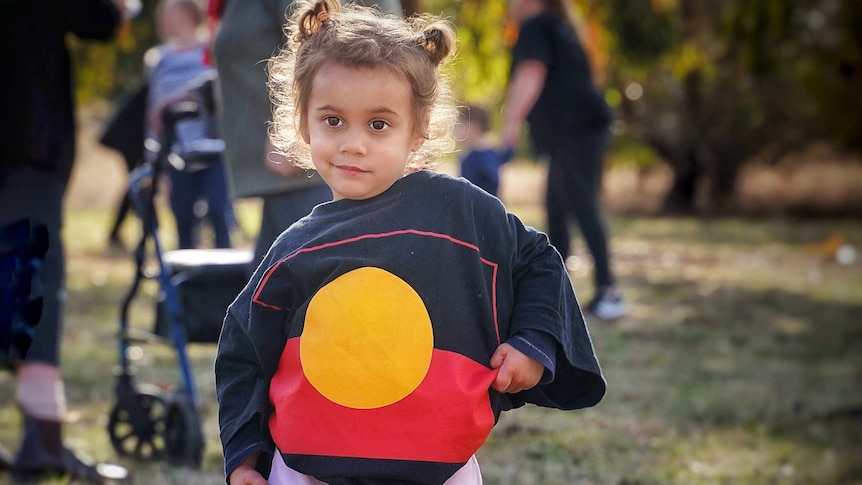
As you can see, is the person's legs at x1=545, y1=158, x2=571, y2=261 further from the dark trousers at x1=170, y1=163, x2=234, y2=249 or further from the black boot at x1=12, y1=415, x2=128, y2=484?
the black boot at x1=12, y1=415, x2=128, y2=484

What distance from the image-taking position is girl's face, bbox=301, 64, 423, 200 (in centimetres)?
209

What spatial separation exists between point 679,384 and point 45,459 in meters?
3.10

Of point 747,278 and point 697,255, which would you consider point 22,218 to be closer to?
point 747,278

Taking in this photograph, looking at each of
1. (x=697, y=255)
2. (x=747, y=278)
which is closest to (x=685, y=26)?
(x=697, y=255)

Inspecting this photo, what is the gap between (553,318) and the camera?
215 cm

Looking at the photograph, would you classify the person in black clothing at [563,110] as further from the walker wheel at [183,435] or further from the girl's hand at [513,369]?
the girl's hand at [513,369]

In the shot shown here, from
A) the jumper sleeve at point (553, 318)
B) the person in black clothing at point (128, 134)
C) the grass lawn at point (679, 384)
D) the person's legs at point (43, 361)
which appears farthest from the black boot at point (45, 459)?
the jumper sleeve at point (553, 318)

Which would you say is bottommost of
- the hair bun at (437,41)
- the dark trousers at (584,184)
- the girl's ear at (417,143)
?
the dark trousers at (584,184)

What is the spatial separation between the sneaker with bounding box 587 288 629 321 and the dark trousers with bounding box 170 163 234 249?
91.3 inches

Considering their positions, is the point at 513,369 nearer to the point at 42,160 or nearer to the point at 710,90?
the point at 42,160

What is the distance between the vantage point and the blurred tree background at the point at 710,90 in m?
14.1

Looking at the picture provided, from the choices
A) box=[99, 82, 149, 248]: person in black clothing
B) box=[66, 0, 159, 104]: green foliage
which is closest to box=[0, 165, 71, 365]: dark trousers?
box=[99, 82, 149, 248]: person in black clothing

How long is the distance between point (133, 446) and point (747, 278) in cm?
698

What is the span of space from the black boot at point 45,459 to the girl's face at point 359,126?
207cm
